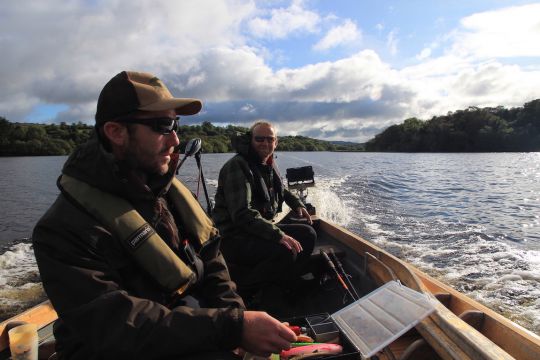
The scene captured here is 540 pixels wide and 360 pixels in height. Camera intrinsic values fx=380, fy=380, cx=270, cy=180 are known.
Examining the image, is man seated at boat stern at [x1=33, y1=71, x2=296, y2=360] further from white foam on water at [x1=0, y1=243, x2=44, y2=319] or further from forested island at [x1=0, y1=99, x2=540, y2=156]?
forested island at [x1=0, y1=99, x2=540, y2=156]

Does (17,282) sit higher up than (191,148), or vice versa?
(191,148)

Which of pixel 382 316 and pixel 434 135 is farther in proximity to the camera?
pixel 434 135

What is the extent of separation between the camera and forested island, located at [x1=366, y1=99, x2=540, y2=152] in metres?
64.9

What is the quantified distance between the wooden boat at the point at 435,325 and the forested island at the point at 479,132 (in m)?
73.3

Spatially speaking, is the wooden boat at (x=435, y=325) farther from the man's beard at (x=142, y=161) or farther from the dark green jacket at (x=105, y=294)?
the man's beard at (x=142, y=161)

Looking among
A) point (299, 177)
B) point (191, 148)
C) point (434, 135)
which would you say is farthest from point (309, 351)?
point (434, 135)

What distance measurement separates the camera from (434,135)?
2950 inches

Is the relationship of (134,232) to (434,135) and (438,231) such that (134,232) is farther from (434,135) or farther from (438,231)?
(434,135)

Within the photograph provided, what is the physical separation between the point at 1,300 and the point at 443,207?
12217 mm

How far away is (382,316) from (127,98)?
1600 mm

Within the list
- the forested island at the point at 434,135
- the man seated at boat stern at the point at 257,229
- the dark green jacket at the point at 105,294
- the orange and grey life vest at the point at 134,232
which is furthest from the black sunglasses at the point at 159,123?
the forested island at the point at 434,135

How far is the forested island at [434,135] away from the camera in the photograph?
55500 millimetres

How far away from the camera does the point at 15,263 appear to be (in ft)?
24.1

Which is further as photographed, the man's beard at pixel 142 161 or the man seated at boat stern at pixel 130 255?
the man's beard at pixel 142 161
